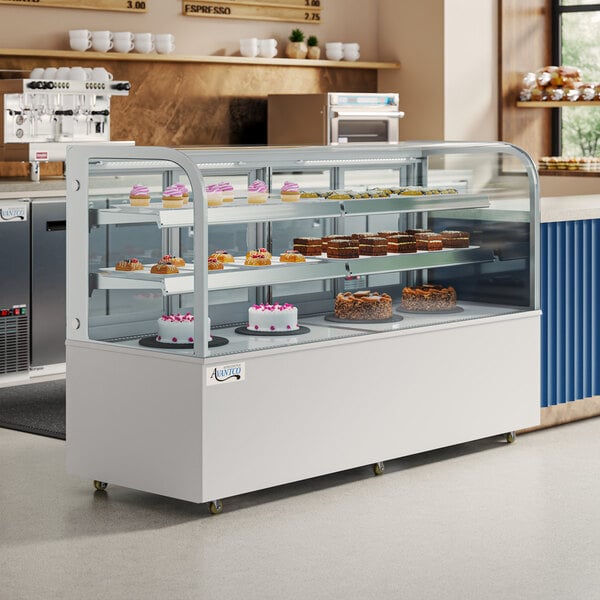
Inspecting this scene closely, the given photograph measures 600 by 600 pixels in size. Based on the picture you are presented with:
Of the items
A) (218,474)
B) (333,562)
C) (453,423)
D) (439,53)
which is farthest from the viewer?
(439,53)

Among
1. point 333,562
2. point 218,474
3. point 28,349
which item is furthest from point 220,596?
point 28,349

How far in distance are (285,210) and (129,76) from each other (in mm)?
4273

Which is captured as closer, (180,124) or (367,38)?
(180,124)

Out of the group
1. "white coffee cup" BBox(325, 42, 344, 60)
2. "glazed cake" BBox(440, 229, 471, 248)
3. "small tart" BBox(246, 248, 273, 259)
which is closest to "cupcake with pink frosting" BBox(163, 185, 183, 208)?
"small tart" BBox(246, 248, 273, 259)

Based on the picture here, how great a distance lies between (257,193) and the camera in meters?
4.80

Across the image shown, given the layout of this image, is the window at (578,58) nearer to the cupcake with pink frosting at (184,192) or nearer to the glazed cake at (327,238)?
the glazed cake at (327,238)

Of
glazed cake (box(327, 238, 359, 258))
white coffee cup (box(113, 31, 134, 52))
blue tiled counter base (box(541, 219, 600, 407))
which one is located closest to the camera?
glazed cake (box(327, 238, 359, 258))

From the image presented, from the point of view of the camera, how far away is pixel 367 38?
Result: 10234 mm

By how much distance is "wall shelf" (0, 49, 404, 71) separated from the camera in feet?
26.6

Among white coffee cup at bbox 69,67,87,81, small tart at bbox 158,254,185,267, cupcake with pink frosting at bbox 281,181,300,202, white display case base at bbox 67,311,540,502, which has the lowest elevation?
white display case base at bbox 67,311,540,502

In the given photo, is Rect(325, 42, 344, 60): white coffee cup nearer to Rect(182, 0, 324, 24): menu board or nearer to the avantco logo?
Rect(182, 0, 324, 24): menu board

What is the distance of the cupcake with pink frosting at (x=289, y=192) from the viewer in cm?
490

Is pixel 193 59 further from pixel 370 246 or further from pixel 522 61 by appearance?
pixel 370 246

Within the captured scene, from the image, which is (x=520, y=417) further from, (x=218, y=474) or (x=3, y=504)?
(x=3, y=504)
